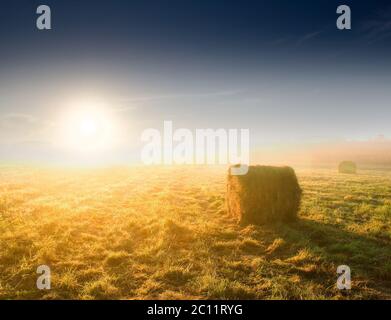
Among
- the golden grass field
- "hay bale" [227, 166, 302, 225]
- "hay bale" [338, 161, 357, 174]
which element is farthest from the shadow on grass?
"hay bale" [338, 161, 357, 174]

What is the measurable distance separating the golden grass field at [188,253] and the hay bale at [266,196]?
62 cm

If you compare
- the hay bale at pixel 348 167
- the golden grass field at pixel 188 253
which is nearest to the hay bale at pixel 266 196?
Result: the golden grass field at pixel 188 253

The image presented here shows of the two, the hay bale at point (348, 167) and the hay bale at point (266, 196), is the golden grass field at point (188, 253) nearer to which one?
the hay bale at point (266, 196)

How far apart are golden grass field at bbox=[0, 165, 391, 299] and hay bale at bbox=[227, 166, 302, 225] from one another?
62 cm

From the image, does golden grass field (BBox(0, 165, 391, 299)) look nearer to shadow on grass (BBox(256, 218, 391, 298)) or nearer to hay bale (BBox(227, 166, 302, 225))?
shadow on grass (BBox(256, 218, 391, 298))

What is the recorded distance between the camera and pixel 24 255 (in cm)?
850

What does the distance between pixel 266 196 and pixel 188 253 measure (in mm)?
4428

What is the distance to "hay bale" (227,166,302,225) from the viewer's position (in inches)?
472

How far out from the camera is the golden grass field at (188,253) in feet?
21.7

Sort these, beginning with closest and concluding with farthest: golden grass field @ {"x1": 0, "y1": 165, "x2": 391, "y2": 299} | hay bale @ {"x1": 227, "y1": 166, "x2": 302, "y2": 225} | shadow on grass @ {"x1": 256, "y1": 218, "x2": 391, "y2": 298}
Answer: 1. golden grass field @ {"x1": 0, "y1": 165, "x2": 391, "y2": 299}
2. shadow on grass @ {"x1": 256, "y1": 218, "x2": 391, "y2": 298}
3. hay bale @ {"x1": 227, "y1": 166, "x2": 302, "y2": 225}

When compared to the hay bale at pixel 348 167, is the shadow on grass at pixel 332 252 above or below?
below

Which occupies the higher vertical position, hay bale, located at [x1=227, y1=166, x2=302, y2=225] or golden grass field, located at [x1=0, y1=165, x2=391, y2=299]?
hay bale, located at [x1=227, y1=166, x2=302, y2=225]

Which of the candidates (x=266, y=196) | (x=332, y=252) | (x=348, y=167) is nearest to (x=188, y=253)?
(x=332, y=252)

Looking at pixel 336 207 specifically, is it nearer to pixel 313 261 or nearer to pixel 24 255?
pixel 313 261
